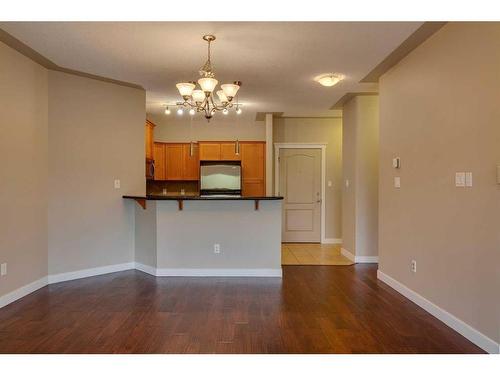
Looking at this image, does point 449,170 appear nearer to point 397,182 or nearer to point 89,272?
point 397,182

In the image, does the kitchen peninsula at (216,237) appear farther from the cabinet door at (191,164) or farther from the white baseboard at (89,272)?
the cabinet door at (191,164)

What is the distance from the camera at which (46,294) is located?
3697mm

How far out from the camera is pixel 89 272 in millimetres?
4402

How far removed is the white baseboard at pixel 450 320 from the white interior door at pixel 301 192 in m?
3.04

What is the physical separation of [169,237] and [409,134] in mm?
3043

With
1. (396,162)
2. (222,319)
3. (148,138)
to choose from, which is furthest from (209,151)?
(222,319)

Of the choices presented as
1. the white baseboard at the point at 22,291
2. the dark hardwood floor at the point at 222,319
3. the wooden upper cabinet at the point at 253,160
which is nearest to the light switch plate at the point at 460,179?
the dark hardwood floor at the point at 222,319

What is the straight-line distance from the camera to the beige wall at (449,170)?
7.91 feet

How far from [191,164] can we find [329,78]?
3.79 meters

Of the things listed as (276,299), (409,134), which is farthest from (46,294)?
(409,134)

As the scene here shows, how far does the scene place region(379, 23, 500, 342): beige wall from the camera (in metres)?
2.41

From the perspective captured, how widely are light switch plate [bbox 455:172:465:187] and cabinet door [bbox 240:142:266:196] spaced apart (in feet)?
14.8

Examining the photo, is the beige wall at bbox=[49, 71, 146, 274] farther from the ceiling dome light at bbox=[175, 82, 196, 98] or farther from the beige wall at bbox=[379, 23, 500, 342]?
the beige wall at bbox=[379, 23, 500, 342]

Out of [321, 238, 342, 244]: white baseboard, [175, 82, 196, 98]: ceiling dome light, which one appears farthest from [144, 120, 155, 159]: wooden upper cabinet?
[321, 238, 342, 244]: white baseboard
